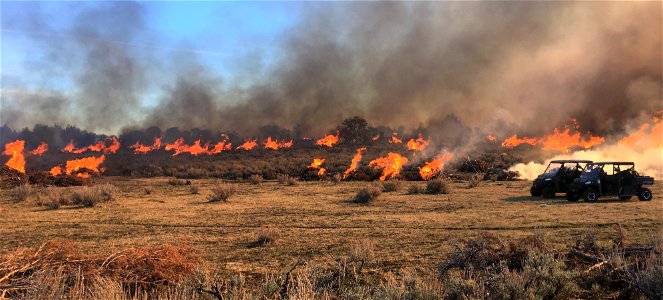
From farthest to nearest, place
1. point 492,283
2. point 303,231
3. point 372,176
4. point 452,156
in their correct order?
point 452,156 < point 372,176 < point 303,231 < point 492,283

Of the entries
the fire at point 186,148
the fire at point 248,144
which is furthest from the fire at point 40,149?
the fire at point 248,144

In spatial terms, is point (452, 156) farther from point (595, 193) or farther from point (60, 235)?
point (60, 235)

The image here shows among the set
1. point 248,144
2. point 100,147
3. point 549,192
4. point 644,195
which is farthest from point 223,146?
point 644,195

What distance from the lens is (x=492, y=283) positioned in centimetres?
582

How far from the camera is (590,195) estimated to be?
19312 millimetres

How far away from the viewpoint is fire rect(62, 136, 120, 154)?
8044 centimetres

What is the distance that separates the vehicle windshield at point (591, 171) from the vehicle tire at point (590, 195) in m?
0.93

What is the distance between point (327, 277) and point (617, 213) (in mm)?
13120

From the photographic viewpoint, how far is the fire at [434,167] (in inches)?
1519

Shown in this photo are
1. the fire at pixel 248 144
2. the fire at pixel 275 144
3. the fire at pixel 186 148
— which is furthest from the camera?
the fire at pixel 275 144

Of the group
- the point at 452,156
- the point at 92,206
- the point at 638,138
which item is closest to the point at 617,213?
the point at 92,206

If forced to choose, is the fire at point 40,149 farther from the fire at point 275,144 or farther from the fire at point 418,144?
the fire at point 418,144

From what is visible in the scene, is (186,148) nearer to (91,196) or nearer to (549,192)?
(91,196)

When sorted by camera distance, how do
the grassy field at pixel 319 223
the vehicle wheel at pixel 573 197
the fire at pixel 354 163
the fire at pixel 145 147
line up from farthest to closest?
the fire at pixel 145 147 < the fire at pixel 354 163 < the vehicle wheel at pixel 573 197 < the grassy field at pixel 319 223
